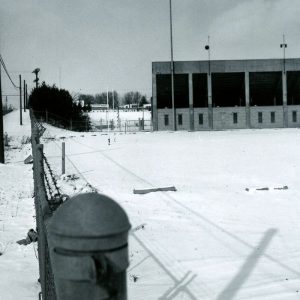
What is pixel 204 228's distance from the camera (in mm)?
9445

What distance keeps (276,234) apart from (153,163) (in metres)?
12.3

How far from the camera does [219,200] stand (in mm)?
12422

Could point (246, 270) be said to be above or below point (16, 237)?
below

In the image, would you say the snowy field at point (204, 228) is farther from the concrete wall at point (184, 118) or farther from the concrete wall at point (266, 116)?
the concrete wall at point (266, 116)

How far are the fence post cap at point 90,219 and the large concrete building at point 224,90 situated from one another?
195ft

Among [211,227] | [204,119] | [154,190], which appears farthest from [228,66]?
[211,227]

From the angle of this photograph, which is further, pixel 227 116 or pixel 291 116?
pixel 291 116

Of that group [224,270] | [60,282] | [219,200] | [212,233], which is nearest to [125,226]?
[60,282]

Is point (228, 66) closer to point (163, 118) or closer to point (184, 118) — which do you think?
point (184, 118)

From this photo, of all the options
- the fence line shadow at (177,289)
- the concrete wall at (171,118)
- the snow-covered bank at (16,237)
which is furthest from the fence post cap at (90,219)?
the concrete wall at (171,118)

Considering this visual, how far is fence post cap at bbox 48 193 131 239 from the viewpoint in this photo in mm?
1673

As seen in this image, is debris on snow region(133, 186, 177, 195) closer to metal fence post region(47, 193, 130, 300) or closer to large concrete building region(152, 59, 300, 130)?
metal fence post region(47, 193, 130, 300)

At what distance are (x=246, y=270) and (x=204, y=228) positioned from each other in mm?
2674

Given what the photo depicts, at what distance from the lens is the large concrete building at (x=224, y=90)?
202 ft
